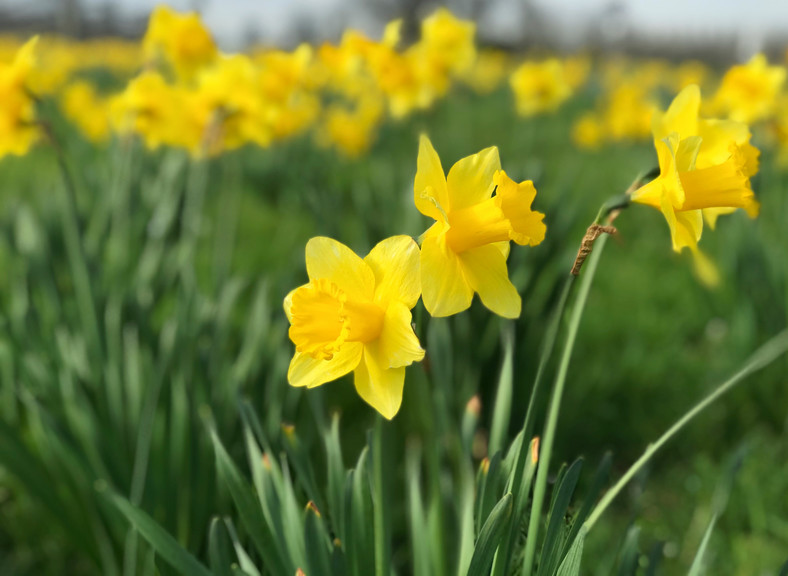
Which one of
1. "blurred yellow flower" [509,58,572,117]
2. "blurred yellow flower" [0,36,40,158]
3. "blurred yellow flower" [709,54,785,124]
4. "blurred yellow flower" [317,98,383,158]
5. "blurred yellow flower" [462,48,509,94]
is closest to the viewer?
"blurred yellow flower" [0,36,40,158]

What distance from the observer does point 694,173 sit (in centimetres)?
67

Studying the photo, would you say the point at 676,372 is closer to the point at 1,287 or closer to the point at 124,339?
the point at 124,339

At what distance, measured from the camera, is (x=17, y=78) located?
140 cm

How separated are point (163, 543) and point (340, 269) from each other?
0.39m

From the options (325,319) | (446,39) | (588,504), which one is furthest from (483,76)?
(325,319)

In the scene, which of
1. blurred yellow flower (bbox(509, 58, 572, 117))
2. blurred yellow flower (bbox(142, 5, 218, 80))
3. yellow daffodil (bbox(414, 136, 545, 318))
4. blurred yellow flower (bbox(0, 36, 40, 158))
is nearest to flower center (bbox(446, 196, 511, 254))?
yellow daffodil (bbox(414, 136, 545, 318))

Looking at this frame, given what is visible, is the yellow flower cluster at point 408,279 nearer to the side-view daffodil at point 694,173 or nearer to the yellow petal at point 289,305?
the yellow petal at point 289,305

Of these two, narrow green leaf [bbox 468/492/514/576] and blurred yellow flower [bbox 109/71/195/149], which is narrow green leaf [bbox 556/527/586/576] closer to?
narrow green leaf [bbox 468/492/514/576]

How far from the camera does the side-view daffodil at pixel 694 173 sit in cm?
64

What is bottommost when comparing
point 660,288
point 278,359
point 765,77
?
point 660,288

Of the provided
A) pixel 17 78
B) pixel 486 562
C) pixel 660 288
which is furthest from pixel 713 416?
pixel 17 78

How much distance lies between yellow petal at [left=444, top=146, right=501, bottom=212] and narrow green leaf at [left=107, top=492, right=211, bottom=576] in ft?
1.59

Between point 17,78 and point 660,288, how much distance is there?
8.34ft

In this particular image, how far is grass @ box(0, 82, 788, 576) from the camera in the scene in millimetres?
1099
